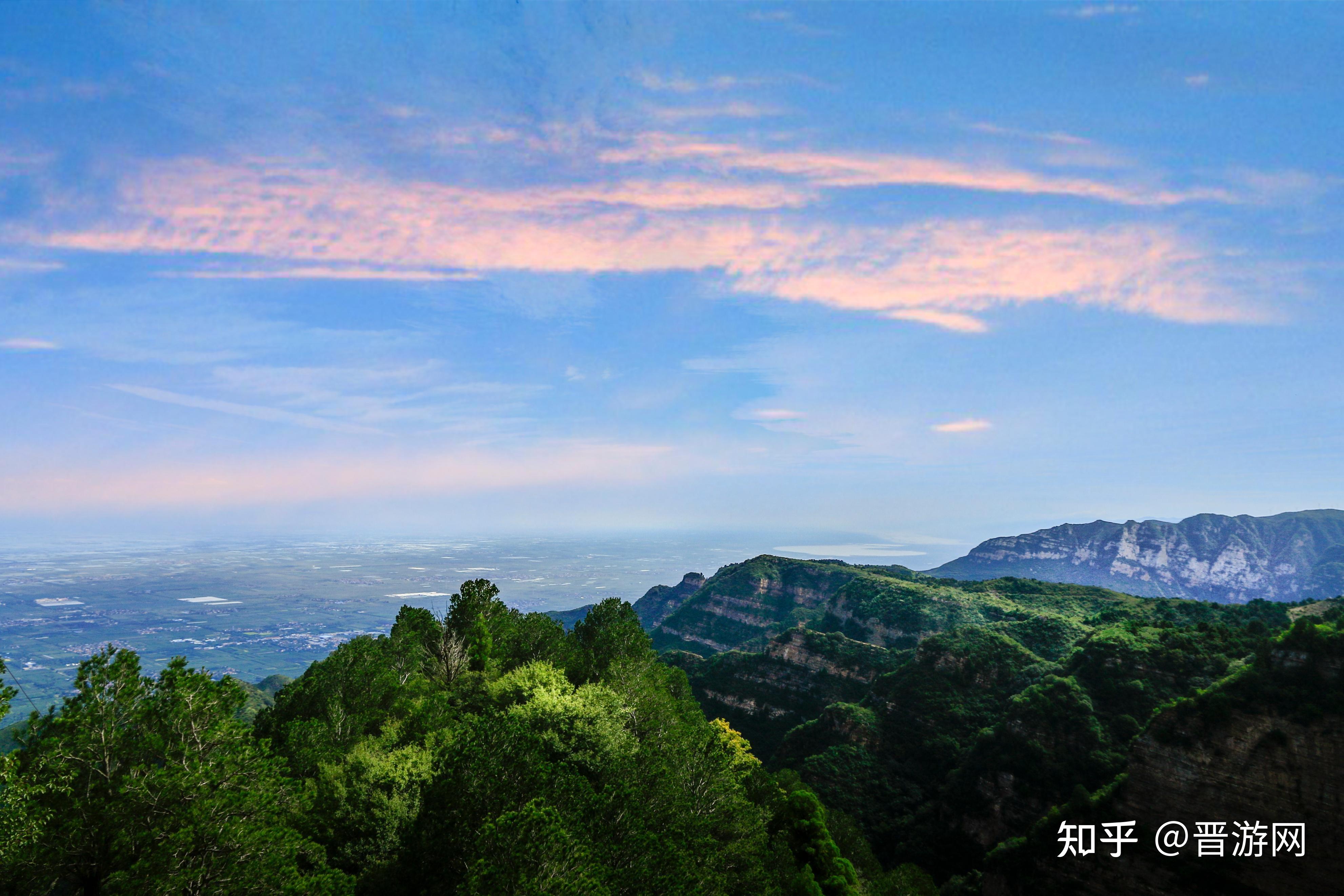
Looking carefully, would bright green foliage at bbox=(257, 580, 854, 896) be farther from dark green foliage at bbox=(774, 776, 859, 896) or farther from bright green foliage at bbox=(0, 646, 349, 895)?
bright green foliage at bbox=(0, 646, 349, 895)

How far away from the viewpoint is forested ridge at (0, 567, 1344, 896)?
1977cm

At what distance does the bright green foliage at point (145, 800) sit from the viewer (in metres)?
18.4

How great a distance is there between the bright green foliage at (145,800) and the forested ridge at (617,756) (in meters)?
0.09

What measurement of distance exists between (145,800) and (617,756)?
21625 mm

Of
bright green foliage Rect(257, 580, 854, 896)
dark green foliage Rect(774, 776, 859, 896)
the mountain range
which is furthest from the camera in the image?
the mountain range

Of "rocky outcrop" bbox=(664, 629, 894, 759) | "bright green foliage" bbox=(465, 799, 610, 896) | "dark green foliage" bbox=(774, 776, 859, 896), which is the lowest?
"rocky outcrop" bbox=(664, 629, 894, 759)

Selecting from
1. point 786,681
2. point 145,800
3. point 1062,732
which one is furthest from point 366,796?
point 786,681

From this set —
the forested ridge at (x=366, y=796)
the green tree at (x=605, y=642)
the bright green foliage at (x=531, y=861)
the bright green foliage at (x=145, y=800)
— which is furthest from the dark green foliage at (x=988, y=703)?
the bright green foliage at (x=145, y=800)

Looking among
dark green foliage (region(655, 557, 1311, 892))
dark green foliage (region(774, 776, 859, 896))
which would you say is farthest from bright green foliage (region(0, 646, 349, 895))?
dark green foliage (region(655, 557, 1311, 892))

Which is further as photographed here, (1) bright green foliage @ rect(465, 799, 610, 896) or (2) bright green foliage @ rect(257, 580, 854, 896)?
(2) bright green foliage @ rect(257, 580, 854, 896)

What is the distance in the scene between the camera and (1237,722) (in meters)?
52.6

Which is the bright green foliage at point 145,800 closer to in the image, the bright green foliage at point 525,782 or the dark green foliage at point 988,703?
the bright green foliage at point 525,782

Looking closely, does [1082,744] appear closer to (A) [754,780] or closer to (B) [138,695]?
(A) [754,780]

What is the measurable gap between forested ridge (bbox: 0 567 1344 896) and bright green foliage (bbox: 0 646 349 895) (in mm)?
92
